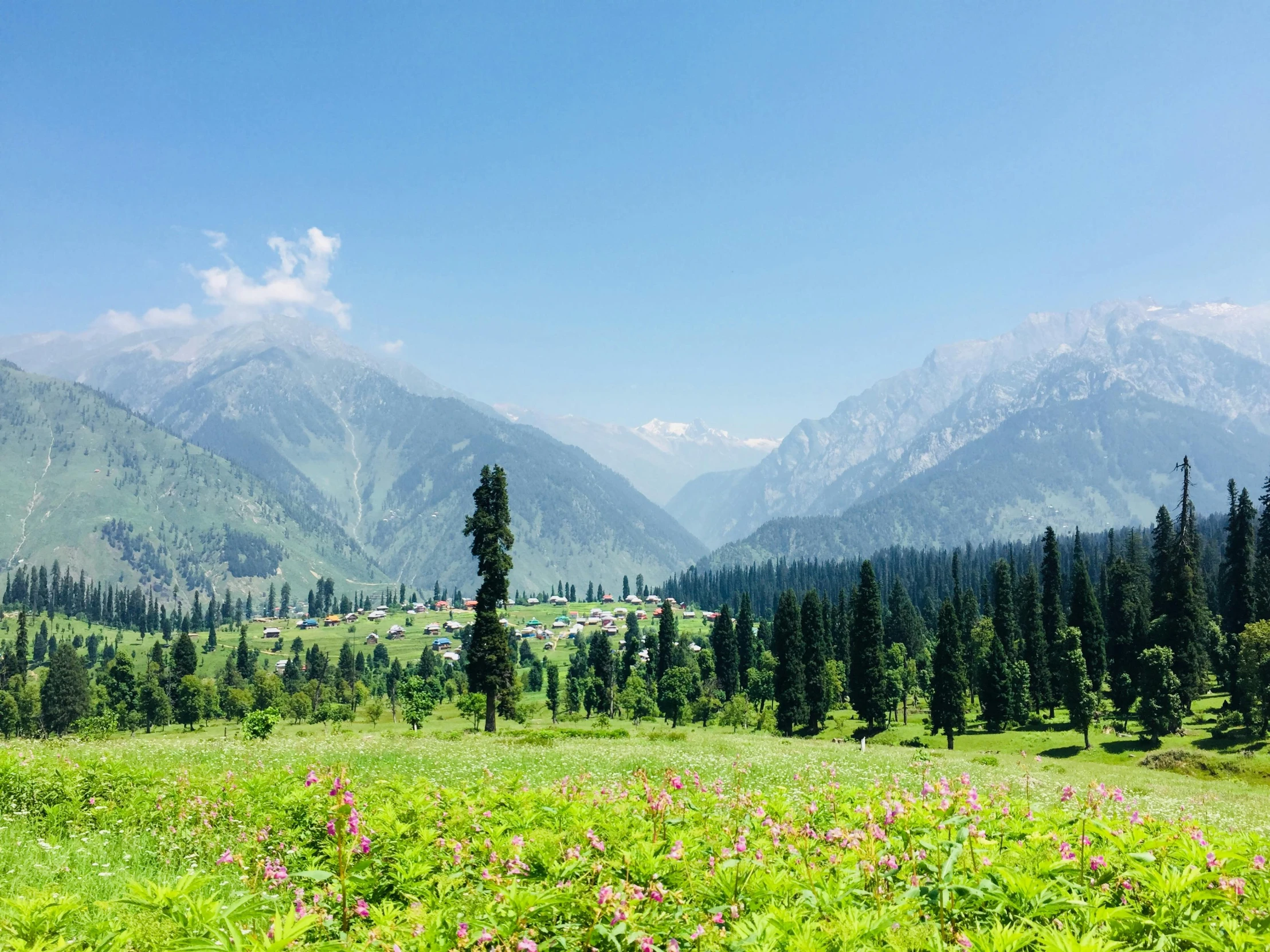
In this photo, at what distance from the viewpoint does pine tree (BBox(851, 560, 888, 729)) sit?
88000 mm

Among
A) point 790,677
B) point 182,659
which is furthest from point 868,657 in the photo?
point 182,659

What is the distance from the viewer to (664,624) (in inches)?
5162

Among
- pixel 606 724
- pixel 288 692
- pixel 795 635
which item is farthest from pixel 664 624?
pixel 288 692

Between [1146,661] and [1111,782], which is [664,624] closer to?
[1146,661]

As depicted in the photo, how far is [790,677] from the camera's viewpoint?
9488cm

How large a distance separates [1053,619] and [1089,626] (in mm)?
7602

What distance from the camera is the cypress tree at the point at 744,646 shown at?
140 meters

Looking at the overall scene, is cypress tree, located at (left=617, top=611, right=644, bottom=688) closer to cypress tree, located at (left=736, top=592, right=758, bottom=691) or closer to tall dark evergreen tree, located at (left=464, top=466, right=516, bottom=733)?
cypress tree, located at (left=736, top=592, right=758, bottom=691)

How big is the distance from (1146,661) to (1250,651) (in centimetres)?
865

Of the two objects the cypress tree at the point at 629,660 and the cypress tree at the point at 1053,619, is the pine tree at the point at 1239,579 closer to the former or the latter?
Answer: the cypress tree at the point at 1053,619

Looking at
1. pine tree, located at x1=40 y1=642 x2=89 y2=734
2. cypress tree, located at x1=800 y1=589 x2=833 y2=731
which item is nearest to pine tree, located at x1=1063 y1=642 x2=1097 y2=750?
cypress tree, located at x1=800 y1=589 x2=833 y2=731

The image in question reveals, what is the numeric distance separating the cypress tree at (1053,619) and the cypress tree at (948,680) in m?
12.6

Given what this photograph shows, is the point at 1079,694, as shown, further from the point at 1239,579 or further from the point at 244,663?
the point at 244,663

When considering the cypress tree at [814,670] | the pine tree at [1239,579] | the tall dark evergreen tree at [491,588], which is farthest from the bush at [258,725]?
the pine tree at [1239,579]
